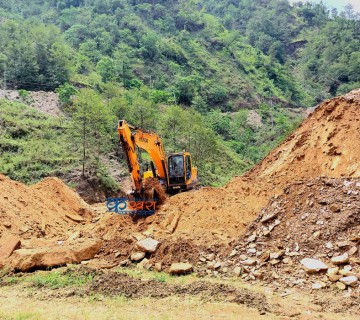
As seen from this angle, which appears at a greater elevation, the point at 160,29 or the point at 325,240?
the point at 160,29

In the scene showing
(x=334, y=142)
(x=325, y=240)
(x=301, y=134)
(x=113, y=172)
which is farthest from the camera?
(x=113, y=172)

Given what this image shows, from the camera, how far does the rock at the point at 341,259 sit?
260 inches

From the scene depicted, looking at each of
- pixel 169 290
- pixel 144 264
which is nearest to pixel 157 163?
pixel 144 264

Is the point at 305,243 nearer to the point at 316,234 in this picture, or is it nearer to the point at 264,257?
the point at 316,234

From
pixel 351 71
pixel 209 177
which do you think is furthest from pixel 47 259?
pixel 351 71

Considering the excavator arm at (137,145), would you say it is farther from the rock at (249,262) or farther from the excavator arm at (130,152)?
the rock at (249,262)

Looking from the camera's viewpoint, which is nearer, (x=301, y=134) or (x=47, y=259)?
(x=47, y=259)

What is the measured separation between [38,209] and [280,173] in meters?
8.21

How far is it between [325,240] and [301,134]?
26.9ft

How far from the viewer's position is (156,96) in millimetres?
57656

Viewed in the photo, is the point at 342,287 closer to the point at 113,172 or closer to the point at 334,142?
the point at 334,142

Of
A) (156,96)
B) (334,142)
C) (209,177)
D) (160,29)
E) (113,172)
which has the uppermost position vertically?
(160,29)

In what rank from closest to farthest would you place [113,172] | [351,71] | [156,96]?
[113,172], [156,96], [351,71]

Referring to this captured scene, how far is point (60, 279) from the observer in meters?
6.91
